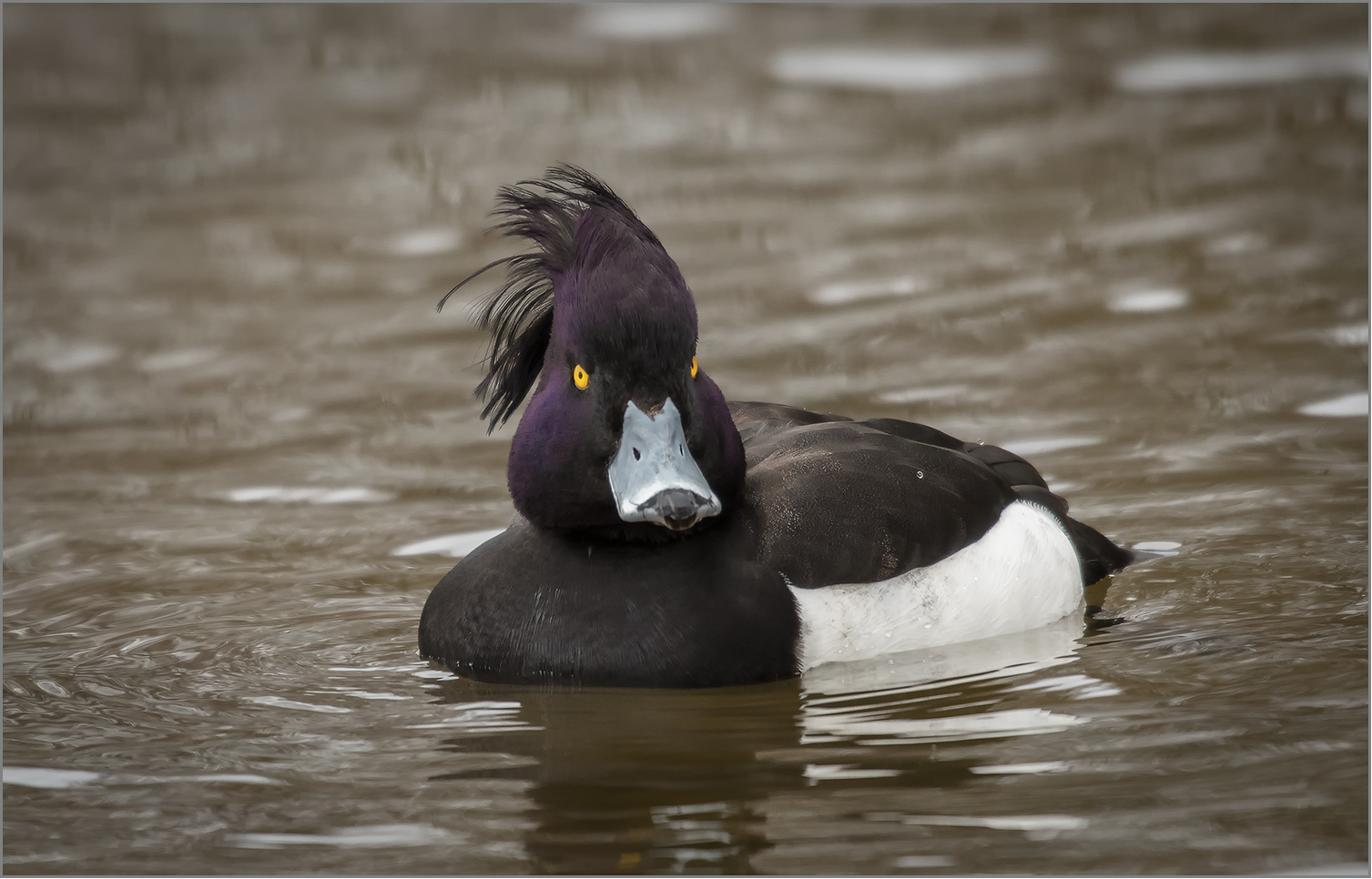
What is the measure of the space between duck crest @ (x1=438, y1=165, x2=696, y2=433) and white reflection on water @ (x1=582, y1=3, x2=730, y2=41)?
A: 8.93m

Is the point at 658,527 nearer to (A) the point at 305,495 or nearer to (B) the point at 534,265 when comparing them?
(B) the point at 534,265

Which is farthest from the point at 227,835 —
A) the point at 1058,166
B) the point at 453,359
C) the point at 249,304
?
the point at 1058,166

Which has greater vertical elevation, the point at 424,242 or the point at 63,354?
the point at 424,242

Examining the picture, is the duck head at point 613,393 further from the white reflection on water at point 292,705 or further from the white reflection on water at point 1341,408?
the white reflection on water at point 1341,408

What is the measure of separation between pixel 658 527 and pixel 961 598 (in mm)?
1117

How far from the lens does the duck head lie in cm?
527

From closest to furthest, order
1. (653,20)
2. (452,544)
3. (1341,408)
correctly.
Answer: (452,544), (1341,408), (653,20)

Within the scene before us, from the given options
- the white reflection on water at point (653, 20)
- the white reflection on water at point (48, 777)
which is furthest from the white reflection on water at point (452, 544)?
the white reflection on water at point (653, 20)

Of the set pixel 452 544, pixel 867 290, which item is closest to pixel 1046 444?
pixel 867 290

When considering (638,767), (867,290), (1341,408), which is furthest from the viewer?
(867,290)

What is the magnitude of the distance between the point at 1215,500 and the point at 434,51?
29.0ft

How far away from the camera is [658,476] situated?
17.0 feet

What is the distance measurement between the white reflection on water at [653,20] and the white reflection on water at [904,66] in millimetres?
887

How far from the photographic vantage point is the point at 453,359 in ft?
31.7
